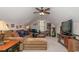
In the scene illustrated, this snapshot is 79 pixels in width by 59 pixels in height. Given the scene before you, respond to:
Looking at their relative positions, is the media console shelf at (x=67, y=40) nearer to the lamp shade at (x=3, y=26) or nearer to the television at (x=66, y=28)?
the television at (x=66, y=28)

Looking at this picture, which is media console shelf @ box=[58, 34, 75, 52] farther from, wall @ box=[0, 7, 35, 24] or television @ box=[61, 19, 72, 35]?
wall @ box=[0, 7, 35, 24]

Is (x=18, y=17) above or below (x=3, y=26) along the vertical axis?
above

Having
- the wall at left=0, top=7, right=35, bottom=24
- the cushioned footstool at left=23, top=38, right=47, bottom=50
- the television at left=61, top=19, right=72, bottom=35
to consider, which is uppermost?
the wall at left=0, top=7, right=35, bottom=24

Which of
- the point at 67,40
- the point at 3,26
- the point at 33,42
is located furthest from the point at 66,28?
the point at 3,26

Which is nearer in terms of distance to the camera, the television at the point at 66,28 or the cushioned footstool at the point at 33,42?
the television at the point at 66,28

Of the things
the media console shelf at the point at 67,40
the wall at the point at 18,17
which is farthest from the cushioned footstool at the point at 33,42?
the wall at the point at 18,17

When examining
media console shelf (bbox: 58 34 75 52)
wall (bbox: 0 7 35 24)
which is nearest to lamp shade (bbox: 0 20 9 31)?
wall (bbox: 0 7 35 24)

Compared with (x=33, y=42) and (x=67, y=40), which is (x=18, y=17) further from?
(x=67, y=40)

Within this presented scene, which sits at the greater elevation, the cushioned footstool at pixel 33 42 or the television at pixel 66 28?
the television at pixel 66 28

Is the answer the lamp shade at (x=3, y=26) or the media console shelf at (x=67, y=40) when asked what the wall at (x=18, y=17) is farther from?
the media console shelf at (x=67, y=40)

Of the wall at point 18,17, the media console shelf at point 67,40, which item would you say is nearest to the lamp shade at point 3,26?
the wall at point 18,17

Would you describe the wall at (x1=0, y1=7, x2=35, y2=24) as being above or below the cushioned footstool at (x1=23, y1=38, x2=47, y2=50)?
above

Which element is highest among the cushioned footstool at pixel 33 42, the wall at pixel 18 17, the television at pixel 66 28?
the wall at pixel 18 17
